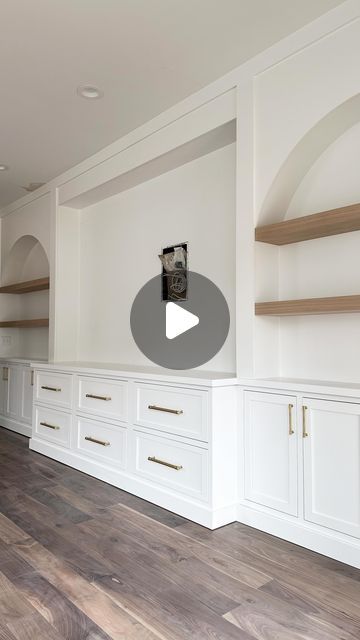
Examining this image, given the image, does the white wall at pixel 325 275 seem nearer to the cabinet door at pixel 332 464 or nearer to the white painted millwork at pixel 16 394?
the cabinet door at pixel 332 464

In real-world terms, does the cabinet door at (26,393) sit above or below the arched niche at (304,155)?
below

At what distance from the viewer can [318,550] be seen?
90.3 inches

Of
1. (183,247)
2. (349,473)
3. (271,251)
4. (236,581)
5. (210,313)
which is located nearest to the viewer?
(236,581)

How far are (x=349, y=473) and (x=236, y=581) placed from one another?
711mm

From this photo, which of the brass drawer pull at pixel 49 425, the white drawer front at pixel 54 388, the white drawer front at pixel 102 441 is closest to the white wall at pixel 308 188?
the white drawer front at pixel 102 441

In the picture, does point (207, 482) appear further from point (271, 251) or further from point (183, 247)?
point (183, 247)

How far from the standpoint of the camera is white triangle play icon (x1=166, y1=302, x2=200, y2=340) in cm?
363

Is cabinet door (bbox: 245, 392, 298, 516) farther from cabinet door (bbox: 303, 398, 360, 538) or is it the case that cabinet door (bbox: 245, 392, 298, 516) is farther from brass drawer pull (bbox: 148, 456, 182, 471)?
brass drawer pull (bbox: 148, 456, 182, 471)

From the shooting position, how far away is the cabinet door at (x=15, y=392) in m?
5.09

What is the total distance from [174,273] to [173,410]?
1.30 meters

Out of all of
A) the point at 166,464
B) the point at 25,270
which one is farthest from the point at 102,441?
the point at 25,270

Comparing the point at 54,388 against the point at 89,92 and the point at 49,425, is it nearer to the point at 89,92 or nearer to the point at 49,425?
the point at 49,425

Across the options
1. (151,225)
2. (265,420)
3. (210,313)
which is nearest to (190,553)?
(265,420)

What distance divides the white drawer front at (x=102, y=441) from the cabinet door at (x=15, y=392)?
5.26 feet
